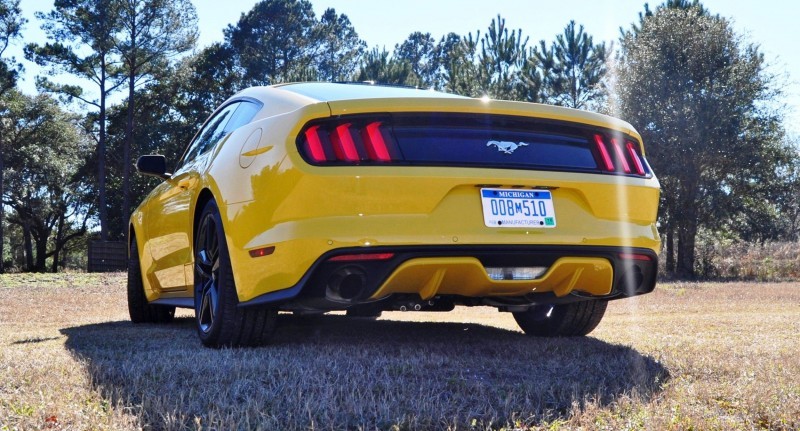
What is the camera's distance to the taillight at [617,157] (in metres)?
4.32

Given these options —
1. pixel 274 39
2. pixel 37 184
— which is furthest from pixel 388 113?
pixel 37 184

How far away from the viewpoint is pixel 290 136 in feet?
12.5

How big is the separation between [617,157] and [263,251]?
6.34ft

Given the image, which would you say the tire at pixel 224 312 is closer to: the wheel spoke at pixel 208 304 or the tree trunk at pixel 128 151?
the wheel spoke at pixel 208 304

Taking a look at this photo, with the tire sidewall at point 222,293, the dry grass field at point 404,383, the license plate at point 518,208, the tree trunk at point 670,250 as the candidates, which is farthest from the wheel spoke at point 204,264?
the tree trunk at point 670,250

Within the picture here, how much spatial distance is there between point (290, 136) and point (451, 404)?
1.51 metres

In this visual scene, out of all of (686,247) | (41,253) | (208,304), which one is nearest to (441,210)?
(208,304)

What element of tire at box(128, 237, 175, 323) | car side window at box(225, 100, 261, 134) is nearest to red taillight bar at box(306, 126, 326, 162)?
car side window at box(225, 100, 261, 134)

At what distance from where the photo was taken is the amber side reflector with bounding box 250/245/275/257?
12.6 feet

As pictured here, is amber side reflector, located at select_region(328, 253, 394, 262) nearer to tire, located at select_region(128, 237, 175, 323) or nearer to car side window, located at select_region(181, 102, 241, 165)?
car side window, located at select_region(181, 102, 241, 165)

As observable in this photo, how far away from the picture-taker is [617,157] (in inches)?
173

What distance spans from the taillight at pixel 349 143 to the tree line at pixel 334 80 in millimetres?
21458

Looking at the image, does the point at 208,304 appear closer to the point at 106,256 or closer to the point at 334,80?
the point at 334,80

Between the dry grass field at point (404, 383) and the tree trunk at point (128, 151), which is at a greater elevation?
the tree trunk at point (128, 151)
